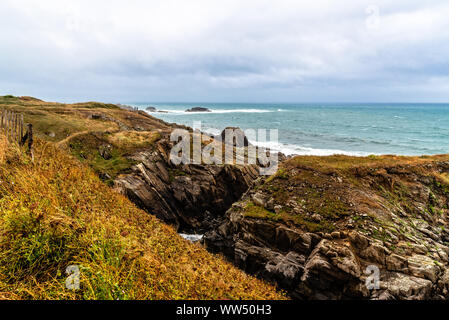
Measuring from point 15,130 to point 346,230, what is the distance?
16194mm

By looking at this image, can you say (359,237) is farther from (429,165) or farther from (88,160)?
(88,160)

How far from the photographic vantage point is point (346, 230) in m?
10.3

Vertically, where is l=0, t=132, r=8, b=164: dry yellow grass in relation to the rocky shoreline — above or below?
above

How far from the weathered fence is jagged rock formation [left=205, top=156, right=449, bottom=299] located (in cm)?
1048

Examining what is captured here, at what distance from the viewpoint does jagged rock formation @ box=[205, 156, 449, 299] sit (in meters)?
8.90

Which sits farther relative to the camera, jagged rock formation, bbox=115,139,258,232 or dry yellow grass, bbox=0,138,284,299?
jagged rock formation, bbox=115,139,258,232

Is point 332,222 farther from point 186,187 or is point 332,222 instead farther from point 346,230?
point 186,187

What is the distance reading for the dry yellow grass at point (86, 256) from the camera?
16.1ft

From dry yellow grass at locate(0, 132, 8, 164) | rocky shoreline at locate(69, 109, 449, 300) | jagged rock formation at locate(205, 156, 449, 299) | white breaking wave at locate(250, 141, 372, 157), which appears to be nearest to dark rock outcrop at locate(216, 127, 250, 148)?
white breaking wave at locate(250, 141, 372, 157)


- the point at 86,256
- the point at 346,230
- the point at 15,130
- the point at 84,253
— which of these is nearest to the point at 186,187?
the point at 15,130

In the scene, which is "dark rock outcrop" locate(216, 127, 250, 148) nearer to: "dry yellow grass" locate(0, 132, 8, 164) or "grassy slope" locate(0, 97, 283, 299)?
"dry yellow grass" locate(0, 132, 8, 164)

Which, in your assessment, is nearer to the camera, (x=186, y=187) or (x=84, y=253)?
(x=84, y=253)
